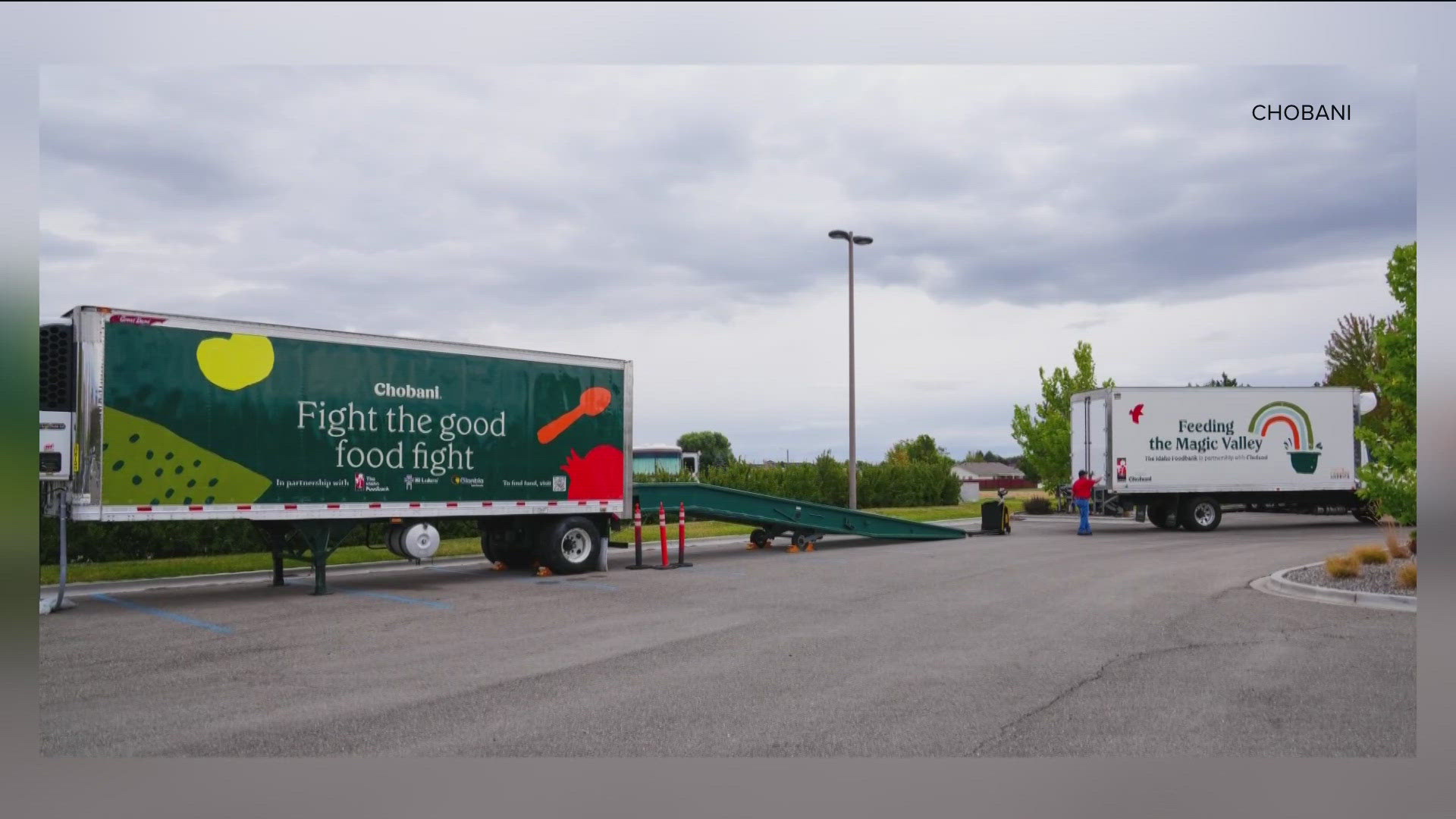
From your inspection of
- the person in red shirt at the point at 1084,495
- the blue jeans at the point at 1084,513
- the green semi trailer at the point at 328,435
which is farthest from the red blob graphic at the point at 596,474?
the person in red shirt at the point at 1084,495

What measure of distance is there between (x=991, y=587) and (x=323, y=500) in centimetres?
868

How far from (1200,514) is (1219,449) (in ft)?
5.61

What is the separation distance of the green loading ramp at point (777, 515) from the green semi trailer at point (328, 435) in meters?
1.56

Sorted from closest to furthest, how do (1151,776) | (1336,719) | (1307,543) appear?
1. (1151,776)
2. (1336,719)
3. (1307,543)

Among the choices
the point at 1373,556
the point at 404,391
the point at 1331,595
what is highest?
the point at 404,391

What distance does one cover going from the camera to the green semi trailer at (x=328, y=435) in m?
11.8

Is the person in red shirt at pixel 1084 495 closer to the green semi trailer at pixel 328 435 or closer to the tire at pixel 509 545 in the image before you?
the green semi trailer at pixel 328 435

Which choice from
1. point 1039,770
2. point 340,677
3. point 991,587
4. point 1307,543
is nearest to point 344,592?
point 340,677

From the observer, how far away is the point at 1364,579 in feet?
43.0

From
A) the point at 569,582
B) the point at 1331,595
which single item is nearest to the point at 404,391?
the point at 569,582

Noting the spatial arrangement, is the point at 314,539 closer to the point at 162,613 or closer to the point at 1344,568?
the point at 162,613

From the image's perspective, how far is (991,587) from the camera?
Answer: 13.8 metres

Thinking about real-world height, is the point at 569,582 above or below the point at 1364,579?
below

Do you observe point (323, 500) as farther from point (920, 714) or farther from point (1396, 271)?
point (1396, 271)
